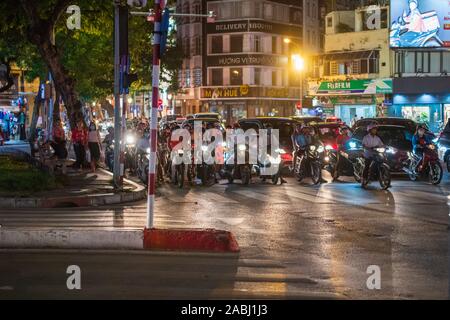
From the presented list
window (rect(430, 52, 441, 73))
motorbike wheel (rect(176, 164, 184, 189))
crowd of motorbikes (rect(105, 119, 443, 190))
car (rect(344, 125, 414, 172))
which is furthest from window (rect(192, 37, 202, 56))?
motorbike wheel (rect(176, 164, 184, 189))

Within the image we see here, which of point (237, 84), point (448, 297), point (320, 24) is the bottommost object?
point (448, 297)

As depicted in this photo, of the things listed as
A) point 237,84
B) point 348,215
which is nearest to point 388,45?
point 237,84

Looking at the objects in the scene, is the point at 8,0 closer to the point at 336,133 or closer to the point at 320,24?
the point at 336,133

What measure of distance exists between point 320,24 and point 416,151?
6564 cm

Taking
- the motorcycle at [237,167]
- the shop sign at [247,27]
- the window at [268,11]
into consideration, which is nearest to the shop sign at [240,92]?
the shop sign at [247,27]

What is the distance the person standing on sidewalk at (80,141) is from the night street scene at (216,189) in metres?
0.12

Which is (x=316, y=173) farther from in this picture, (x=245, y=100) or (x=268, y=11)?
(x=268, y=11)

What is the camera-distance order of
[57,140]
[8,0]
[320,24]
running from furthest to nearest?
[320,24]
[57,140]
[8,0]

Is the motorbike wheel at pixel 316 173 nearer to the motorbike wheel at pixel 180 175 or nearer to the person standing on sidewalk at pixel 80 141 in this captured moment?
the motorbike wheel at pixel 180 175

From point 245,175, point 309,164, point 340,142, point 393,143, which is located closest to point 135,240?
point 245,175

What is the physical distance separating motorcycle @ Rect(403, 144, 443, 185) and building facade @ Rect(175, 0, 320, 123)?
53.6 meters

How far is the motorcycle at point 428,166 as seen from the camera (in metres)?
24.1

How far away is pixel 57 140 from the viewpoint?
31.0 m

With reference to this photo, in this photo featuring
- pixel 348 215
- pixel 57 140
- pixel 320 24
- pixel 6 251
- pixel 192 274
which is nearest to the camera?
pixel 192 274
